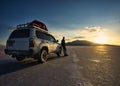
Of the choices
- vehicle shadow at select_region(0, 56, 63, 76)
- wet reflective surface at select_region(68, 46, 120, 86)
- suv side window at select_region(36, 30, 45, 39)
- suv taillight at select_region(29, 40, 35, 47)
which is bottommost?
wet reflective surface at select_region(68, 46, 120, 86)

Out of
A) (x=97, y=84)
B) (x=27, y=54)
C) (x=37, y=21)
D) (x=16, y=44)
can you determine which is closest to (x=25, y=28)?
(x=16, y=44)

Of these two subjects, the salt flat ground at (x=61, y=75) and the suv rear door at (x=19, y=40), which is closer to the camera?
the salt flat ground at (x=61, y=75)

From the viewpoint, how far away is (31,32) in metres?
8.16

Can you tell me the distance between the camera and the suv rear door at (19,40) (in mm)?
7992

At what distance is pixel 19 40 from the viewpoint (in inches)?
321

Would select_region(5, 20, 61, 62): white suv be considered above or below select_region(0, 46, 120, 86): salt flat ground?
above

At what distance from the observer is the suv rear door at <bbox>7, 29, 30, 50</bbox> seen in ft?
26.2

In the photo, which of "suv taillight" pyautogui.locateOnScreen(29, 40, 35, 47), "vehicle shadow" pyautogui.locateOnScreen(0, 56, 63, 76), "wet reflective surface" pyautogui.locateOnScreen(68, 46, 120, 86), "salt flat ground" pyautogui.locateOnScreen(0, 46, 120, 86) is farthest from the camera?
"suv taillight" pyautogui.locateOnScreen(29, 40, 35, 47)

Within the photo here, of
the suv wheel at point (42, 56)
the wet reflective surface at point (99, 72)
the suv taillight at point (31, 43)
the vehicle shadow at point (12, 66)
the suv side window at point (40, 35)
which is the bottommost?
the wet reflective surface at point (99, 72)

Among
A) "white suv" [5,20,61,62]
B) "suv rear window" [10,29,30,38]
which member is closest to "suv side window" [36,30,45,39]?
"white suv" [5,20,61,62]

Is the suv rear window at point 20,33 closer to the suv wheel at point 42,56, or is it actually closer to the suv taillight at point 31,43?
the suv taillight at point 31,43

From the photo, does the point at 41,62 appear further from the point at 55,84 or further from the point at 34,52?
the point at 55,84

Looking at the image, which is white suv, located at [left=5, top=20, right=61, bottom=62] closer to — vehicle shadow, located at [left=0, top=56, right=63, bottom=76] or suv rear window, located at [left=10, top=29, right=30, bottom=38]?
suv rear window, located at [left=10, top=29, right=30, bottom=38]

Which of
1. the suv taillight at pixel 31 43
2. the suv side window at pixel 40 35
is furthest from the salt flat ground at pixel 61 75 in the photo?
the suv side window at pixel 40 35
